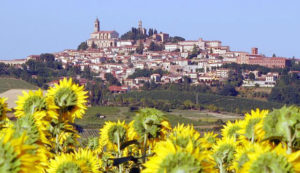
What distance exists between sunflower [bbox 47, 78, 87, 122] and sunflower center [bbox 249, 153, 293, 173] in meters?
1.52

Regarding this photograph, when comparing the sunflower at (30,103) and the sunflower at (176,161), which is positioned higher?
the sunflower at (30,103)

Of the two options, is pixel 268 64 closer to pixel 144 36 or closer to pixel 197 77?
pixel 197 77

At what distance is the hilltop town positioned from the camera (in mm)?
114688

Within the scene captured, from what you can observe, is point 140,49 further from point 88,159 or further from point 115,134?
point 88,159

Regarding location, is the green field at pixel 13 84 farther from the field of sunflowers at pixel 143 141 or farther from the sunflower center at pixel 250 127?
the sunflower center at pixel 250 127

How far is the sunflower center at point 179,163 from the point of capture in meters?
1.96

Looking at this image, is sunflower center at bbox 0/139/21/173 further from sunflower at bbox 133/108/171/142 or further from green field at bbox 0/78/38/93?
green field at bbox 0/78/38/93

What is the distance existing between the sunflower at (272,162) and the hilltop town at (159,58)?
101076mm

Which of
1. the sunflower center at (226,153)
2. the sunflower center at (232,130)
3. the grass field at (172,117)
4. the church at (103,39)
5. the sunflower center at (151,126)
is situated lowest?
the grass field at (172,117)

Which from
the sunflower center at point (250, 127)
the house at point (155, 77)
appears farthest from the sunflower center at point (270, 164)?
the house at point (155, 77)

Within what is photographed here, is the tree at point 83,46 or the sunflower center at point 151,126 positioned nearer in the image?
the sunflower center at point 151,126

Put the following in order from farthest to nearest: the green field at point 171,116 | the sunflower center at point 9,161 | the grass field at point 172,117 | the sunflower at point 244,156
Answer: the green field at point 171,116, the grass field at point 172,117, the sunflower at point 244,156, the sunflower center at point 9,161

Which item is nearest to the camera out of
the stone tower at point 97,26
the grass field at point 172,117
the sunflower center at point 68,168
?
the sunflower center at point 68,168

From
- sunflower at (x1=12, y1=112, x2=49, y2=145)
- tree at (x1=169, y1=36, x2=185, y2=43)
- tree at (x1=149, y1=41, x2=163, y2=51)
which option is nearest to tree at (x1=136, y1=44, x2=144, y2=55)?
tree at (x1=149, y1=41, x2=163, y2=51)
